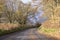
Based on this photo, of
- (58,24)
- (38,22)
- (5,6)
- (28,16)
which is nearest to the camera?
(58,24)

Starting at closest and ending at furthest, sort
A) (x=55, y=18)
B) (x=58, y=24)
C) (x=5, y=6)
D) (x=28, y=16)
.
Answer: (x=58, y=24), (x=55, y=18), (x=5, y=6), (x=28, y=16)

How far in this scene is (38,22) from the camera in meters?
114

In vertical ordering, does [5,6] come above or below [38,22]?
above

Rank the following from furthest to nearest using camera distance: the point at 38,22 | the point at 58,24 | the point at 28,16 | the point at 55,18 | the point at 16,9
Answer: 1. the point at 38,22
2. the point at 28,16
3. the point at 16,9
4. the point at 55,18
5. the point at 58,24

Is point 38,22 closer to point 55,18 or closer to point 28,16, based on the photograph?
point 28,16

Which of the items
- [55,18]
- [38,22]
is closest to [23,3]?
[38,22]

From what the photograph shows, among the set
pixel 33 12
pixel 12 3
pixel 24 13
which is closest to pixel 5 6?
pixel 12 3

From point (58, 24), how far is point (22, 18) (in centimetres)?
4686

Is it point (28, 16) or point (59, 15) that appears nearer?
point (59, 15)

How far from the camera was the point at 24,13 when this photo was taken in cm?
8894

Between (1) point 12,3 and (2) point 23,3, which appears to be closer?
(1) point 12,3

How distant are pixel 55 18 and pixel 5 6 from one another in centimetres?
3717

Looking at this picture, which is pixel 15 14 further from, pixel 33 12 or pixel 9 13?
pixel 33 12

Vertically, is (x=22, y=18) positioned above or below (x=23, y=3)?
below
